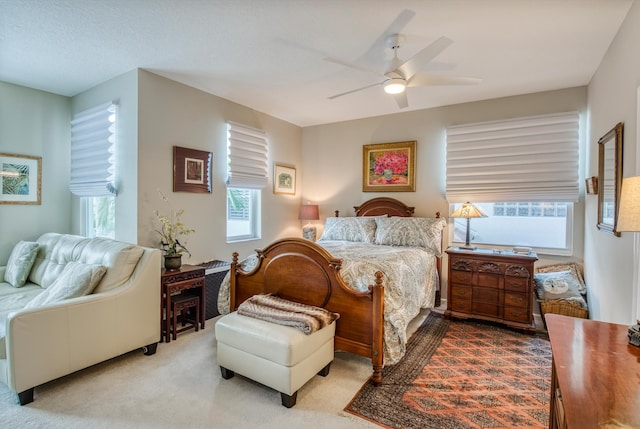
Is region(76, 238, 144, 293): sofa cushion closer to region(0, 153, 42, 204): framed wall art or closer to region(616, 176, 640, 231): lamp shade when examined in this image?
region(0, 153, 42, 204): framed wall art

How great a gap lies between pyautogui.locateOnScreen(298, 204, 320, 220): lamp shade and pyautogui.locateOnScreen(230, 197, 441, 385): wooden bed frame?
7.28ft

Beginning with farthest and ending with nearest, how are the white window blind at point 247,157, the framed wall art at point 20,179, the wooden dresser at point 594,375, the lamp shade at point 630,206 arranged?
the white window blind at point 247,157 < the framed wall art at point 20,179 < the lamp shade at point 630,206 < the wooden dresser at point 594,375

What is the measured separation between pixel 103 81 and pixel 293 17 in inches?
106

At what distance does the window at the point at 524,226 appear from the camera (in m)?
3.83

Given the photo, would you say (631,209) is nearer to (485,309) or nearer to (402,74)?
(402,74)

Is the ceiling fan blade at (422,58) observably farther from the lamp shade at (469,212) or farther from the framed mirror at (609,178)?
the lamp shade at (469,212)

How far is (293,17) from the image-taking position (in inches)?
92.5

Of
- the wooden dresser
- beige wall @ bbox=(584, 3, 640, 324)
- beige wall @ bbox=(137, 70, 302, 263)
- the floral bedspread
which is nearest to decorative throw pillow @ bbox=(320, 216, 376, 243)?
the floral bedspread

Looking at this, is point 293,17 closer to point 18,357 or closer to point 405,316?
point 405,316

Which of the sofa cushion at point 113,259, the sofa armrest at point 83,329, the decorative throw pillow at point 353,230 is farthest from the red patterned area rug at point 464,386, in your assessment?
the sofa cushion at point 113,259

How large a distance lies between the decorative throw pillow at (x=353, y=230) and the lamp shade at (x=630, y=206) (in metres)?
3.14

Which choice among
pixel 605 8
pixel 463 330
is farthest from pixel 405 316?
pixel 605 8

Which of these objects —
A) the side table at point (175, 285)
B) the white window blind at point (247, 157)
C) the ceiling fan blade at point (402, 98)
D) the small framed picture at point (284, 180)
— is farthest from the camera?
the small framed picture at point (284, 180)

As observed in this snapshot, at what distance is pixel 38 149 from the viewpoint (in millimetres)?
3967
